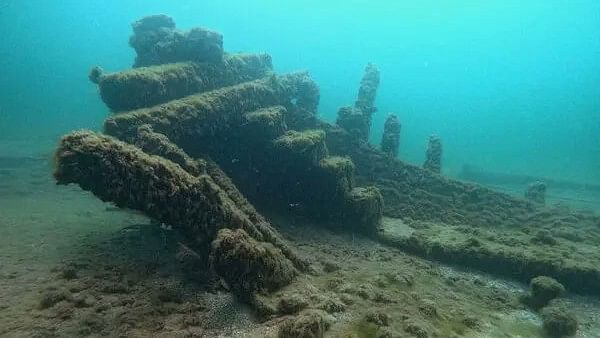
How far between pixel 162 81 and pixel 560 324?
1262 centimetres

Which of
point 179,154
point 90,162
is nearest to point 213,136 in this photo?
point 179,154

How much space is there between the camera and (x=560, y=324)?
848 centimetres

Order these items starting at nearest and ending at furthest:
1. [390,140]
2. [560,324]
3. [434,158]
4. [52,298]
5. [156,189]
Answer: [52,298], [156,189], [560,324], [390,140], [434,158]

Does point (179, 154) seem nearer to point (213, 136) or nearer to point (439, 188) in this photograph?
point (213, 136)

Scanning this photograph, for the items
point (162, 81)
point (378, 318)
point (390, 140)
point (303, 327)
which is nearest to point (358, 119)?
point (390, 140)

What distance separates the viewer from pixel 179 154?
9.77 metres

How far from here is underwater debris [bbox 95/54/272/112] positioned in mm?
11852

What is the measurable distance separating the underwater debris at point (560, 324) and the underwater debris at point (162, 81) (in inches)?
479

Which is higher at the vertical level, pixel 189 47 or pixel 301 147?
pixel 189 47

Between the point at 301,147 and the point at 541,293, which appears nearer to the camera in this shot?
the point at 541,293

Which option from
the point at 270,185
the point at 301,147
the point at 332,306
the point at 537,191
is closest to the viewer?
the point at 332,306

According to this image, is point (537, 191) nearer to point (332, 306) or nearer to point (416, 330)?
point (416, 330)

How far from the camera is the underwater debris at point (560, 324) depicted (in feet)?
27.8

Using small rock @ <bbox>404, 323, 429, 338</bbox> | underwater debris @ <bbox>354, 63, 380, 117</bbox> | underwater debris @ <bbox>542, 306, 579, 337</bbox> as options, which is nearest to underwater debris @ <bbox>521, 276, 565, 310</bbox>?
underwater debris @ <bbox>542, 306, 579, 337</bbox>
